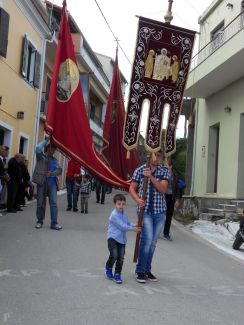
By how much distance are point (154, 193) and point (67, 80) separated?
453 centimetres

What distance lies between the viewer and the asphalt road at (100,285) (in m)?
5.27

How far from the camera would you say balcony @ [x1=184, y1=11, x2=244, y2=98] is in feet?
50.7

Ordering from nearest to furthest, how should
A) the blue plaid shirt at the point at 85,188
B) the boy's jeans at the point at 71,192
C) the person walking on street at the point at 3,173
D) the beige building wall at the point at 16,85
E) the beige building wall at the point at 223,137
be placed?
the person walking on street at the point at 3,173 < the beige building wall at the point at 16,85 < the blue plaid shirt at the point at 85,188 < the boy's jeans at the point at 71,192 < the beige building wall at the point at 223,137

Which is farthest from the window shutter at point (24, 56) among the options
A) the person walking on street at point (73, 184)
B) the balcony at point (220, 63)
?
the balcony at point (220, 63)

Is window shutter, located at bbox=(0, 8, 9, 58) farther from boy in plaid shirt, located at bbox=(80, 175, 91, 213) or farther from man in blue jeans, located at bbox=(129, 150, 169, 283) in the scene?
man in blue jeans, located at bbox=(129, 150, 169, 283)

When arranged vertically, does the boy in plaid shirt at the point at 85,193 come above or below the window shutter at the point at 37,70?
below

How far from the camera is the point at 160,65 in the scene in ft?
27.1

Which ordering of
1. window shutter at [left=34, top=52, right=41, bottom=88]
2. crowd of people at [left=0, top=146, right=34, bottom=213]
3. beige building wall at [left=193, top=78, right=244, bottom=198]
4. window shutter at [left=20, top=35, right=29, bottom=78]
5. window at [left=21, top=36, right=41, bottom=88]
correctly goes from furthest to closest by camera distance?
window shutter at [left=34, top=52, right=41, bottom=88]
window at [left=21, top=36, right=41, bottom=88]
window shutter at [left=20, top=35, right=29, bottom=78]
beige building wall at [left=193, top=78, right=244, bottom=198]
crowd of people at [left=0, top=146, right=34, bottom=213]

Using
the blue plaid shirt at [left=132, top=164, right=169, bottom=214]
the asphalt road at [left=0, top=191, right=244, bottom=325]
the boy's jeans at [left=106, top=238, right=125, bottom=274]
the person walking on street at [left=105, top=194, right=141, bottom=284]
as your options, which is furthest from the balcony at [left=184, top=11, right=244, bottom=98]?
the boy's jeans at [left=106, top=238, right=125, bottom=274]

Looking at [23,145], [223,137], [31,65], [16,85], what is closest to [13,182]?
[16,85]

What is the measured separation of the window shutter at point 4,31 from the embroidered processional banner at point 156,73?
25.5 feet

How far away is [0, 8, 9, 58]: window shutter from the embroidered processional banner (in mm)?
7767

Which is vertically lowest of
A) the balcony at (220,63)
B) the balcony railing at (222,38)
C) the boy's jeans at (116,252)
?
the boy's jeans at (116,252)

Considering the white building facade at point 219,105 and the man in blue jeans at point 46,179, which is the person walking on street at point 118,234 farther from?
the white building facade at point 219,105
